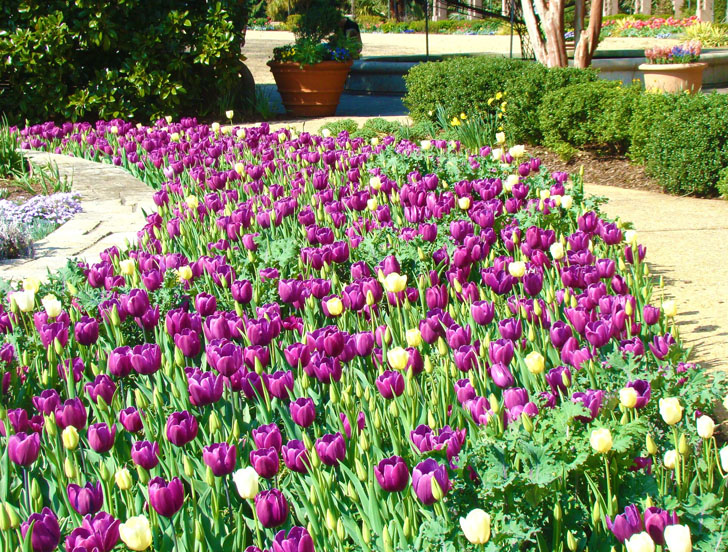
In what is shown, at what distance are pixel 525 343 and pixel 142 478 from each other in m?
1.36

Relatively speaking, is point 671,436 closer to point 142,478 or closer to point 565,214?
point 142,478

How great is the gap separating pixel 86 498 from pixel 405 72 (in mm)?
15575

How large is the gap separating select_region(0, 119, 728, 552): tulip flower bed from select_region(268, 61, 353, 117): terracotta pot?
8.63 meters

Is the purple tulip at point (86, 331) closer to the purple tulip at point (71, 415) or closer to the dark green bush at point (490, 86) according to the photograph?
the purple tulip at point (71, 415)

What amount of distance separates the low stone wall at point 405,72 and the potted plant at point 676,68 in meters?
2.37

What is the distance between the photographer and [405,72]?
55.2 ft

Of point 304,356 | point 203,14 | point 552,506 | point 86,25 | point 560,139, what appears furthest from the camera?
point 203,14

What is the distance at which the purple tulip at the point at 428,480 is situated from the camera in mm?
1853

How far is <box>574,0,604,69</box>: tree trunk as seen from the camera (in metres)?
10.6

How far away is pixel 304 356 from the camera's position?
107 inches

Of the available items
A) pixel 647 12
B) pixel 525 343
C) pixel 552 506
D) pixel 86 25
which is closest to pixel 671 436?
pixel 552 506

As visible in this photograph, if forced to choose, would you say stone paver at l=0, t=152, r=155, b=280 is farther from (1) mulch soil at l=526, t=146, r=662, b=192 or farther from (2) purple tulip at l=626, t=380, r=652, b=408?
(1) mulch soil at l=526, t=146, r=662, b=192

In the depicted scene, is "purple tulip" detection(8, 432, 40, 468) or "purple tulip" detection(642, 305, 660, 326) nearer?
"purple tulip" detection(8, 432, 40, 468)

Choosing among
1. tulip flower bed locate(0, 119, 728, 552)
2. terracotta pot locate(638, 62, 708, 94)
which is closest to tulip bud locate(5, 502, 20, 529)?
tulip flower bed locate(0, 119, 728, 552)
